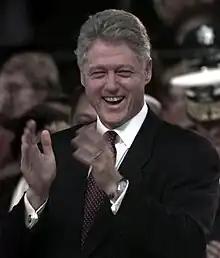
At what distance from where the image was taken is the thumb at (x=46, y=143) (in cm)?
120

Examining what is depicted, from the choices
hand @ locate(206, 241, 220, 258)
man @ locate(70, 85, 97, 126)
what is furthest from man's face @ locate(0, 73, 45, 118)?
hand @ locate(206, 241, 220, 258)

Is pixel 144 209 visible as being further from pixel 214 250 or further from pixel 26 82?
pixel 26 82

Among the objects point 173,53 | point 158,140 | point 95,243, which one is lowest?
point 173,53

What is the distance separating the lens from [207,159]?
4.03ft

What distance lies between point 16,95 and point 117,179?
1.03 meters

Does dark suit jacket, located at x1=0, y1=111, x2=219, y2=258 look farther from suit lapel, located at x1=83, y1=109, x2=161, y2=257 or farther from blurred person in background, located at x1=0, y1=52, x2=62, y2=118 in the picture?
blurred person in background, located at x1=0, y1=52, x2=62, y2=118

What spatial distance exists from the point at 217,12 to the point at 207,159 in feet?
4.12

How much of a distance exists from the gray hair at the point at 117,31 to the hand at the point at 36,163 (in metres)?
0.16

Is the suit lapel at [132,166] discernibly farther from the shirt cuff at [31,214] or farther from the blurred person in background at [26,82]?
the blurred person in background at [26,82]

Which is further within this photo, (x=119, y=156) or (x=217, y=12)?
(x=217, y=12)

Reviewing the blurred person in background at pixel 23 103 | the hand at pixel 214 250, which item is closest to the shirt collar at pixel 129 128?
the hand at pixel 214 250

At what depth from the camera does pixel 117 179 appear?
1155 millimetres

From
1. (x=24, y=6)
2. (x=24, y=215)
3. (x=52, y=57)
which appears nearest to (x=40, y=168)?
(x=24, y=215)

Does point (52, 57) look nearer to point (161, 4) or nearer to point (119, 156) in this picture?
point (161, 4)
